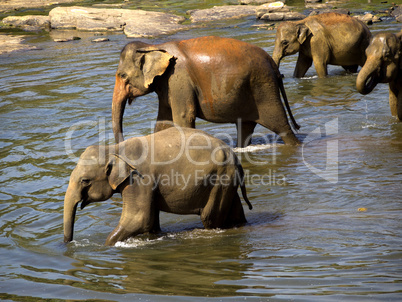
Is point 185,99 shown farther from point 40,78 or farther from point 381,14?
point 381,14

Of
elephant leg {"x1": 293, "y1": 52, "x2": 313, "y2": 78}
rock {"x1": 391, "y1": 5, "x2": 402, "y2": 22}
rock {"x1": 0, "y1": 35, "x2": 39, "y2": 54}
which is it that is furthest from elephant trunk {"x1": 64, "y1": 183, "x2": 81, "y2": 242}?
rock {"x1": 391, "y1": 5, "x2": 402, "y2": 22}

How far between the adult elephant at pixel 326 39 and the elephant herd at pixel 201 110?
0.02 metres

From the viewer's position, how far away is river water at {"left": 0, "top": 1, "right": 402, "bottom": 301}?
5004mm

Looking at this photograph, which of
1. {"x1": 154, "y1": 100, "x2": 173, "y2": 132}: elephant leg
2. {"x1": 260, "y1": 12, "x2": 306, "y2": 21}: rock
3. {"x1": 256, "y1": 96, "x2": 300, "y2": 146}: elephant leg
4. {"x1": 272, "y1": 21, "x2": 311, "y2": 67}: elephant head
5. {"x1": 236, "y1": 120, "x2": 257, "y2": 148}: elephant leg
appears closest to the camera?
{"x1": 154, "y1": 100, "x2": 173, "y2": 132}: elephant leg

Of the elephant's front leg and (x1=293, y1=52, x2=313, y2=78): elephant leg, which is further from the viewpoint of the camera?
(x1=293, y1=52, x2=313, y2=78): elephant leg

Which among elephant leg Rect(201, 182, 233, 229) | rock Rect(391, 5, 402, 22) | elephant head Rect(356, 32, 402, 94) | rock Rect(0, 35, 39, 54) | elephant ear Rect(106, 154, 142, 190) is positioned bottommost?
rock Rect(0, 35, 39, 54)

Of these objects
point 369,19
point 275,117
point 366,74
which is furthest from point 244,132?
point 369,19

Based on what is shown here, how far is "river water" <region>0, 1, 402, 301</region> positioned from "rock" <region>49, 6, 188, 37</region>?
8.76m

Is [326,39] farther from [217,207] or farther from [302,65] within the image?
[217,207]

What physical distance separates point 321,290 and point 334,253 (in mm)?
801

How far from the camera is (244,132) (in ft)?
29.6

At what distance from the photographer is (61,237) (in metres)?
6.50

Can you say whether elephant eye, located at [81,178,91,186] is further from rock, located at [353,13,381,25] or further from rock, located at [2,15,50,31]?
rock, located at [2,15,50,31]

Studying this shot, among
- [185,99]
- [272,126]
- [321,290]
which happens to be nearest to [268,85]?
[272,126]
